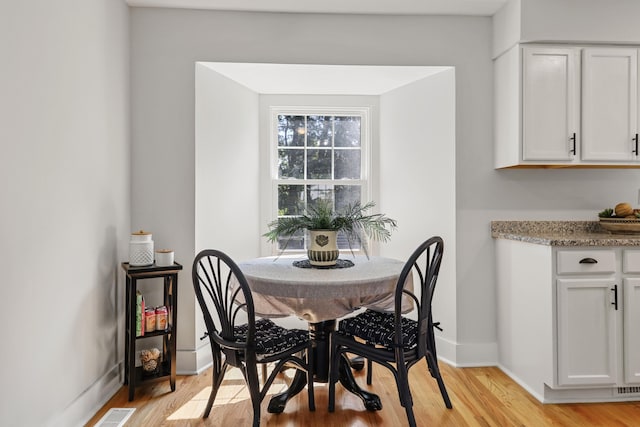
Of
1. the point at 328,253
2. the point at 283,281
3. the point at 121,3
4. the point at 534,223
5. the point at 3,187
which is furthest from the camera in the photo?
the point at 534,223

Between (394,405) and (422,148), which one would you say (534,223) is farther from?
(394,405)

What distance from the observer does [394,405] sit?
2340 millimetres

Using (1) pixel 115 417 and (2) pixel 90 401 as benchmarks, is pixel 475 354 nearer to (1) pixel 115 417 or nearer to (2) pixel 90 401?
(1) pixel 115 417

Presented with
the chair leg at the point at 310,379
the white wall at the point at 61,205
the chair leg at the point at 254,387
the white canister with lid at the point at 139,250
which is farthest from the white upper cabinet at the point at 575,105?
the white wall at the point at 61,205

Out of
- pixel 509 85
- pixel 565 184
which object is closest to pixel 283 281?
pixel 509 85

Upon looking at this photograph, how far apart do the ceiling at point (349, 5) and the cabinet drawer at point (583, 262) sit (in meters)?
1.74

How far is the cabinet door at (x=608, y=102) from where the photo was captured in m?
2.67

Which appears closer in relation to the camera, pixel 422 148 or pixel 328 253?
pixel 328 253

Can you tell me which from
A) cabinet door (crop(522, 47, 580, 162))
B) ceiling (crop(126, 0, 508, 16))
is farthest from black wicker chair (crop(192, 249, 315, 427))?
cabinet door (crop(522, 47, 580, 162))

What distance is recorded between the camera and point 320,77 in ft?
10.5

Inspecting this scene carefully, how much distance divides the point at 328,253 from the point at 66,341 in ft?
4.59

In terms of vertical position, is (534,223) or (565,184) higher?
(565,184)

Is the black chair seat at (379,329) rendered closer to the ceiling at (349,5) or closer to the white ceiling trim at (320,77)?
the white ceiling trim at (320,77)

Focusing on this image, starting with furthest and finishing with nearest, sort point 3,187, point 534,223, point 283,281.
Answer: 1. point 534,223
2. point 283,281
3. point 3,187
